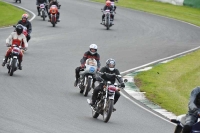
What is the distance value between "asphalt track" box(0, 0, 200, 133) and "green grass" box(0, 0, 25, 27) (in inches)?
47.2

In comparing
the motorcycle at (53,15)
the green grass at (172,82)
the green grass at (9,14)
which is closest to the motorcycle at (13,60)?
the green grass at (172,82)

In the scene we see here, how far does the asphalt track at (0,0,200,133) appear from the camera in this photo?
1634cm

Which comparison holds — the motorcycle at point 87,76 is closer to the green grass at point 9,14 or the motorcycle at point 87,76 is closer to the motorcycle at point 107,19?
the green grass at point 9,14

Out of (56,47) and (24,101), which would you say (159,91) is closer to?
(24,101)

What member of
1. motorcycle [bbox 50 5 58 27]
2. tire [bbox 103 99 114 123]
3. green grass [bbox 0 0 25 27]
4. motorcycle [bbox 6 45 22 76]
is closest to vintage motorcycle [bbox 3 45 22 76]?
motorcycle [bbox 6 45 22 76]

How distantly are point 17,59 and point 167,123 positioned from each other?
7363 mm

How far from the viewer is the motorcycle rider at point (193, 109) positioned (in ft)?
41.5

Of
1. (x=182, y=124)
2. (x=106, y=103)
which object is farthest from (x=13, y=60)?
(x=182, y=124)

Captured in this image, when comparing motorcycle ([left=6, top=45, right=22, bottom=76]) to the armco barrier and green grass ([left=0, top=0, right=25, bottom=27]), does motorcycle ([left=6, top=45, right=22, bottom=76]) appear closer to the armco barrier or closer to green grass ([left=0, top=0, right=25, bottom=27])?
green grass ([left=0, top=0, right=25, bottom=27])

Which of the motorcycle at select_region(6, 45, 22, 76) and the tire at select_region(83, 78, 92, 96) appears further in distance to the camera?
the motorcycle at select_region(6, 45, 22, 76)

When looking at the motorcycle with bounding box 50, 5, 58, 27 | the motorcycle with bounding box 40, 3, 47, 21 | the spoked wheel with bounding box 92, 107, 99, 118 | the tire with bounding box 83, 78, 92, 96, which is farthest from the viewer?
the motorcycle with bounding box 40, 3, 47, 21

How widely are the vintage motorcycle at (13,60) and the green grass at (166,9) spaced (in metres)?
24.0

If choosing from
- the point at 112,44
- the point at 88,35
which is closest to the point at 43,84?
the point at 112,44

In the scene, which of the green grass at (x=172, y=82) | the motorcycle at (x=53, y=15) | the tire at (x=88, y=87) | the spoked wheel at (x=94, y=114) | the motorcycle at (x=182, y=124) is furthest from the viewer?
the motorcycle at (x=53, y=15)
